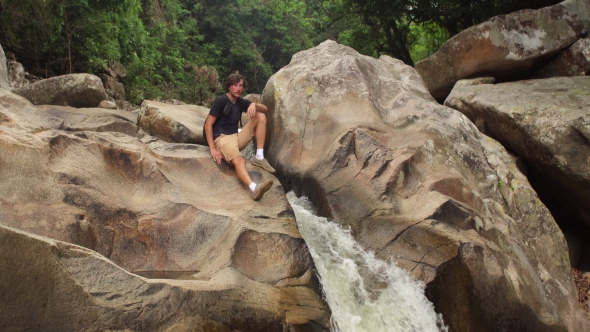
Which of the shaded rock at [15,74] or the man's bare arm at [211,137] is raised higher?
the man's bare arm at [211,137]

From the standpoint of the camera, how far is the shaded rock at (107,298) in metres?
2.91

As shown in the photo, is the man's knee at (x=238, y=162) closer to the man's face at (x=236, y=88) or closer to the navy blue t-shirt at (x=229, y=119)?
the navy blue t-shirt at (x=229, y=119)

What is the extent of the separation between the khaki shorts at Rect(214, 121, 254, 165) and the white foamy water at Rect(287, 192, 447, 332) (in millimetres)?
1571

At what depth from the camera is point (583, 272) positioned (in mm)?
7664

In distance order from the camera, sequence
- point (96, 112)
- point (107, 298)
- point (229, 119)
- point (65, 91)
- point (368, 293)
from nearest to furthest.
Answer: point (107, 298) → point (368, 293) → point (229, 119) → point (96, 112) → point (65, 91)

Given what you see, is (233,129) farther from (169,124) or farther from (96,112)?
(96,112)

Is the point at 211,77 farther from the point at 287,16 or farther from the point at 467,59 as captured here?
the point at 467,59

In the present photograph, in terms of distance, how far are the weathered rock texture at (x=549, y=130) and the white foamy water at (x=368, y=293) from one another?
12.1 feet

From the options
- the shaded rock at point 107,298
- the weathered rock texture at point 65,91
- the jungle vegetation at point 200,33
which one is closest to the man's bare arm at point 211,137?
the shaded rock at point 107,298

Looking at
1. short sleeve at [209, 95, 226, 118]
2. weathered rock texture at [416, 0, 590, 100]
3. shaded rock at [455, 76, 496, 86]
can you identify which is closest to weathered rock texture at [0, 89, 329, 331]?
short sleeve at [209, 95, 226, 118]

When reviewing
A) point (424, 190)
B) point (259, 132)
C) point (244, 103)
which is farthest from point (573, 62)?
point (244, 103)

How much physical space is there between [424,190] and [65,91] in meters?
7.22

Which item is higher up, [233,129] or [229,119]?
[229,119]

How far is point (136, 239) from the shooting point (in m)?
4.63
